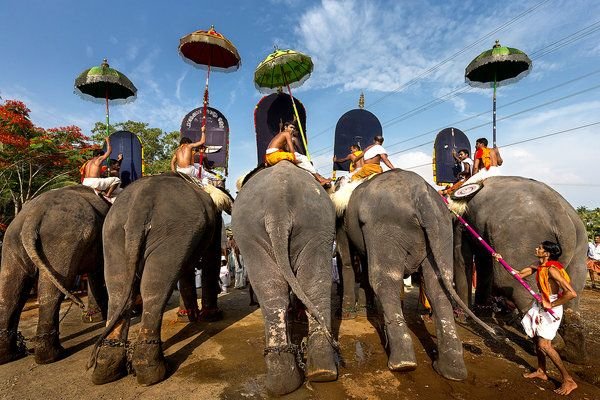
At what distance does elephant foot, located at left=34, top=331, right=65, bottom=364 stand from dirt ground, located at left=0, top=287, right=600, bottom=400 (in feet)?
0.27

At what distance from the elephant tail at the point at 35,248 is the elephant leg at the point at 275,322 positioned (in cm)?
252

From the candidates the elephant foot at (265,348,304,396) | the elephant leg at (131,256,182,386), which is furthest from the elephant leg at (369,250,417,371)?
the elephant leg at (131,256,182,386)

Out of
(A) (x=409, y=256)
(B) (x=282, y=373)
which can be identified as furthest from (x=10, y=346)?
(A) (x=409, y=256)

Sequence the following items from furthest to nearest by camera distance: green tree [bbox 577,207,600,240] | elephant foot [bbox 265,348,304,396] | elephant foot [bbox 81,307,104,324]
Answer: green tree [bbox 577,207,600,240] → elephant foot [bbox 81,307,104,324] → elephant foot [bbox 265,348,304,396]

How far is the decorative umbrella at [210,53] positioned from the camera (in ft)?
21.6

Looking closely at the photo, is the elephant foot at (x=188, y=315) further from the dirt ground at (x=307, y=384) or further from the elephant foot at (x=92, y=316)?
the elephant foot at (x=92, y=316)

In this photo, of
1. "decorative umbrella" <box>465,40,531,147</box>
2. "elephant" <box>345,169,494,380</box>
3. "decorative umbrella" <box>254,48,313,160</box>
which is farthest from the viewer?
"decorative umbrella" <box>465,40,531,147</box>

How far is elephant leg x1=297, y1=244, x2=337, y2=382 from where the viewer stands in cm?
337

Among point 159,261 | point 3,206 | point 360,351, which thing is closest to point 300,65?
point 159,261

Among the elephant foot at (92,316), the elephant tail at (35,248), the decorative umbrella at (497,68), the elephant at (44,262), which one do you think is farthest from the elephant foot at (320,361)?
the decorative umbrella at (497,68)

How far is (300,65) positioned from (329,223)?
16.6ft

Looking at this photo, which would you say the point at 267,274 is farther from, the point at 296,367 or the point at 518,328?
the point at 518,328

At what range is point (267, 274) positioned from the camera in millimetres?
3529

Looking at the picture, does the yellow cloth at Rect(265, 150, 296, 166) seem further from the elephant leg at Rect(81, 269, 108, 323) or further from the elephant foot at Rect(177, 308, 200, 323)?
the elephant leg at Rect(81, 269, 108, 323)
